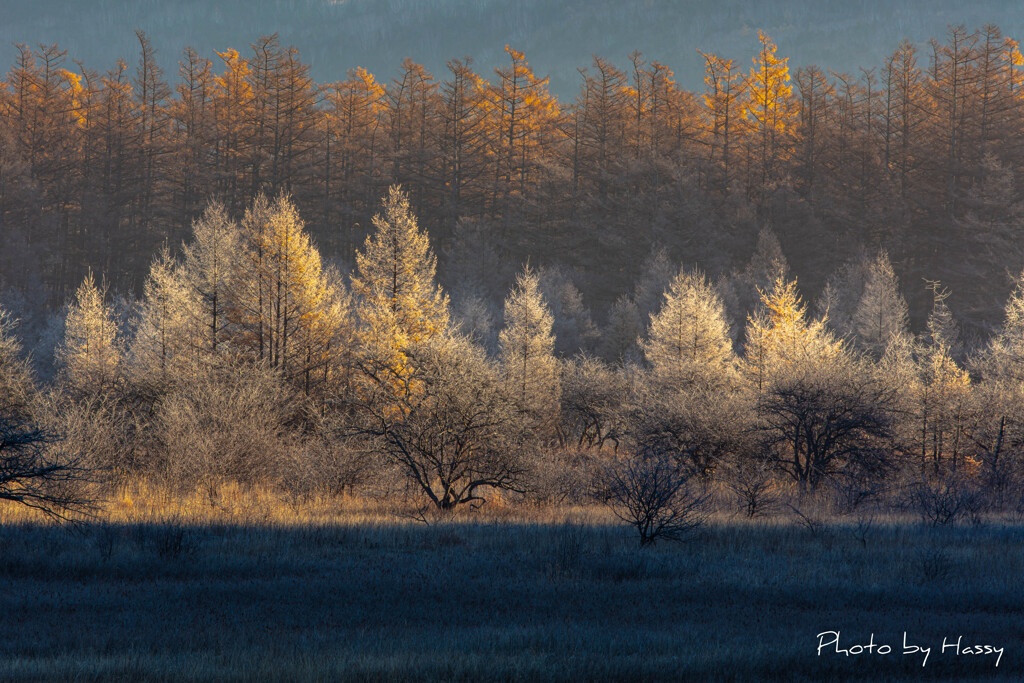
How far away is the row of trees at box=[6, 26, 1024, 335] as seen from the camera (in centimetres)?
6088

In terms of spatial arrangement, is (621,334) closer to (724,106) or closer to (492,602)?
(724,106)

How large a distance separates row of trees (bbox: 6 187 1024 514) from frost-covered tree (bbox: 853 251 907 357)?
9616 mm

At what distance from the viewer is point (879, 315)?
49.3 metres

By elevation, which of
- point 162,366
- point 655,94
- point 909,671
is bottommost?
point 909,671

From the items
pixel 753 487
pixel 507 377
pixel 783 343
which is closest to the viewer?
pixel 753 487

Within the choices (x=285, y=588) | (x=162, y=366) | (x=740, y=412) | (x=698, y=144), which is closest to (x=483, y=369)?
(x=740, y=412)

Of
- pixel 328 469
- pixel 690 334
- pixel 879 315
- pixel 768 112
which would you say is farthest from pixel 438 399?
pixel 768 112

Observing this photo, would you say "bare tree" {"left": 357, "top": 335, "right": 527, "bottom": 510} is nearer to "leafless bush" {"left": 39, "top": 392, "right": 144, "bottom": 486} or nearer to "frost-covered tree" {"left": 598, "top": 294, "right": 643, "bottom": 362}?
"leafless bush" {"left": 39, "top": 392, "right": 144, "bottom": 486}

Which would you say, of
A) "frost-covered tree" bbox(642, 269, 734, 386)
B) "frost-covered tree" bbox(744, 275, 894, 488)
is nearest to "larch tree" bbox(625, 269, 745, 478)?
"frost-covered tree" bbox(642, 269, 734, 386)

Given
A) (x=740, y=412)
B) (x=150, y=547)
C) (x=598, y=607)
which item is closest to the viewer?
(x=598, y=607)

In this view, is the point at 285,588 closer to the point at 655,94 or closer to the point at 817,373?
the point at 817,373

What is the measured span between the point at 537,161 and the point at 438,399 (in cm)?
4962

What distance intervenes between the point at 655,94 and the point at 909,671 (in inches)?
2740

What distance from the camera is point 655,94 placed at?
72.7m
